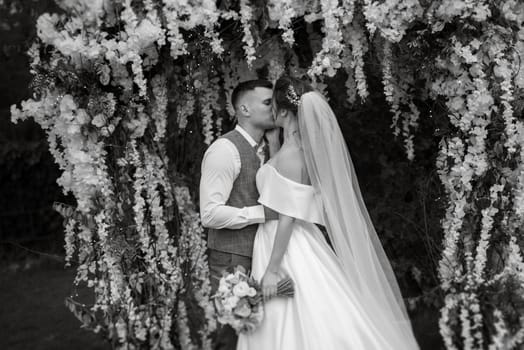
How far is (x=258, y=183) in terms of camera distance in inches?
125

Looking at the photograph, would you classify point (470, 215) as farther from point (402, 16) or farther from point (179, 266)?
point (179, 266)

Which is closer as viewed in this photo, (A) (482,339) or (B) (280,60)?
(A) (482,339)

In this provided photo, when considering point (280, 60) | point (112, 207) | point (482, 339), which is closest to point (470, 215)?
point (482, 339)

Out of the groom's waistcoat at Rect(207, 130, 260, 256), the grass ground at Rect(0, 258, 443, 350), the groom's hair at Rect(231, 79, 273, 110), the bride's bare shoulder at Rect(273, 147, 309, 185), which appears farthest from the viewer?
the grass ground at Rect(0, 258, 443, 350)

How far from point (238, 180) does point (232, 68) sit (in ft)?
2.74

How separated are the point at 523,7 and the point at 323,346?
205 centimetres

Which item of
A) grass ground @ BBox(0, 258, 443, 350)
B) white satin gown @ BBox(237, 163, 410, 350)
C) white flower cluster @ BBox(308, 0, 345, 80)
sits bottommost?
grass ground @ BBox(0, 258, 443, 350)

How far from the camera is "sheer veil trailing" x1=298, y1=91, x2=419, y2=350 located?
2.94 metres

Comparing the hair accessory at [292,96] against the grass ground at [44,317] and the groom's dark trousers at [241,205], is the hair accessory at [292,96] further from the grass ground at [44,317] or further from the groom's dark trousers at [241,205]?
the grass ground at [44,317]

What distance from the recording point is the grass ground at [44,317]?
4922 mm

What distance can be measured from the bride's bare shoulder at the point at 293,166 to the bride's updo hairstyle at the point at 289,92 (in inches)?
9.2

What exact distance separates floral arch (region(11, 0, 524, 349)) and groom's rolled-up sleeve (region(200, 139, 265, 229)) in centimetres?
42

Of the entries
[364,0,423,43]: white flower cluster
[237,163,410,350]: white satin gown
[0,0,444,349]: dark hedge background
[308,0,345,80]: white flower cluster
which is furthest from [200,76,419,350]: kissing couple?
[0,0,444,349]: dark hedge background

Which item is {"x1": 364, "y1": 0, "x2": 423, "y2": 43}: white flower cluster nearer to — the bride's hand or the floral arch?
the floral arch
